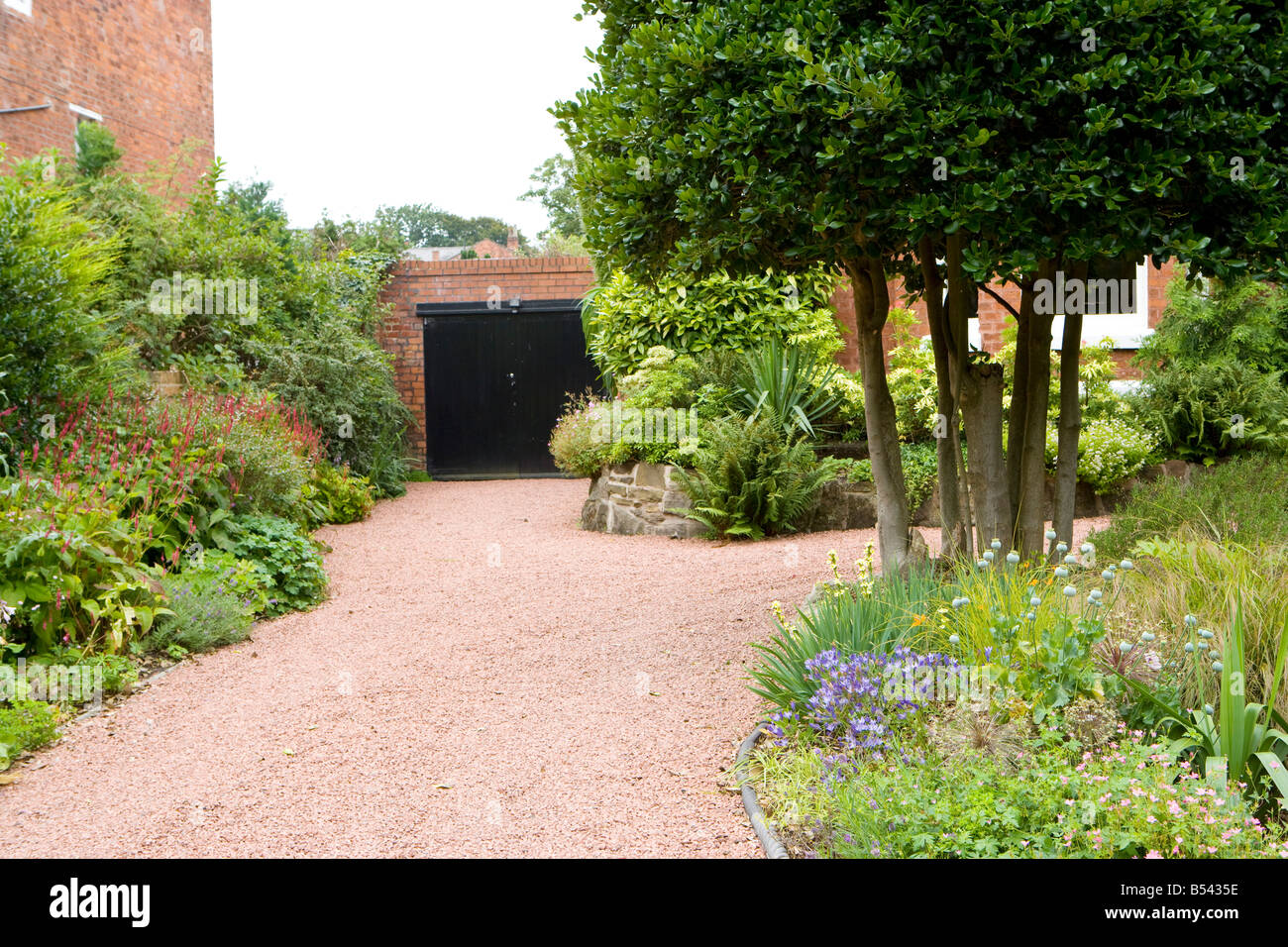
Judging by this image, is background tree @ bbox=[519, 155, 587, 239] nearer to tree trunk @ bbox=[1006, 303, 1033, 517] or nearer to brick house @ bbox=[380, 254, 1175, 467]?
brick house @ bbox=[380, 254, 1175, 467]

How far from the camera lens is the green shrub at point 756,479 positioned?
873 centimetres

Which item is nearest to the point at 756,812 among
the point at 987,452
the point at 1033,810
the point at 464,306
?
the point at 1033,810

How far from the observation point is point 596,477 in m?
10.5

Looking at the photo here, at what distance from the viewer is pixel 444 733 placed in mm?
4336

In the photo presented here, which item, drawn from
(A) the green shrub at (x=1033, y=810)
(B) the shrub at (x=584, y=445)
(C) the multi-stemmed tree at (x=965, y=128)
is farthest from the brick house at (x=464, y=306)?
(A) the green shrub at (x=1033, y=810)

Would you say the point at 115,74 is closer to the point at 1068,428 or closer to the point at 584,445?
the point at 584,445

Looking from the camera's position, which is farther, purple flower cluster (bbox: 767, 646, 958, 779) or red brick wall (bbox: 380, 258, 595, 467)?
red brick wall (bbox: 380, 258, 595, 467)

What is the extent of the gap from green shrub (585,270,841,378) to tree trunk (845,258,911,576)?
498 centimetres

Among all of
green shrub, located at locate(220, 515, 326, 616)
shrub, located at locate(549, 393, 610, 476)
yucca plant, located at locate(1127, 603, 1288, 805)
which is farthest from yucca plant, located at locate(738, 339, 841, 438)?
yucca plant, located at locate(1127, 603, 1288, 805)

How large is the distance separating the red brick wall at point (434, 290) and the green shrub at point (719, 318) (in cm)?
335

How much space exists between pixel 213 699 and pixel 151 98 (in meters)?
14.3

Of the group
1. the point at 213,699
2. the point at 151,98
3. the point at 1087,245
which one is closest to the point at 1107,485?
the point at 1087,245

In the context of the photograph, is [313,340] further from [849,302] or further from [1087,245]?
[1087,245]

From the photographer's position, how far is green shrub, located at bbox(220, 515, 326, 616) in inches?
263
